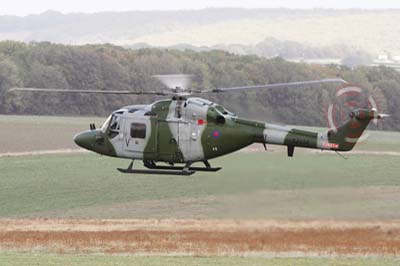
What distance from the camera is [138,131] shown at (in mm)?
35906

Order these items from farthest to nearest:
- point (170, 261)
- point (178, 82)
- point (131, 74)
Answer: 1. point (131, 74)
2. point (178, 82)
3. point (170, 261)

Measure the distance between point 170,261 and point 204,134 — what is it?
516cm

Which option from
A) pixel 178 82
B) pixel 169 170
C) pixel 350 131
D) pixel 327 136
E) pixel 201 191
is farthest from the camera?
pixel 201 191

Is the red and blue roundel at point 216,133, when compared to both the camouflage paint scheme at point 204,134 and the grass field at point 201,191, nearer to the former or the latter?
the camouflage paint scheme at point 204,134

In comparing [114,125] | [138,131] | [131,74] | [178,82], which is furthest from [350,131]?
[131,74]

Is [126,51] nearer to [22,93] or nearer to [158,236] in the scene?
[22,93]

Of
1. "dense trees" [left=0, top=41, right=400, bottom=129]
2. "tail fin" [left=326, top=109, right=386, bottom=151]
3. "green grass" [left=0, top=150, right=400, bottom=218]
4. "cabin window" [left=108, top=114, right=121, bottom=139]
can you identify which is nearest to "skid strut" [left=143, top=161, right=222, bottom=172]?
"cabin window" [left=108, top=114, right=121, bottom=139]

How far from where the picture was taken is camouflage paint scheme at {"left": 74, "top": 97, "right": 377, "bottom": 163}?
115ft

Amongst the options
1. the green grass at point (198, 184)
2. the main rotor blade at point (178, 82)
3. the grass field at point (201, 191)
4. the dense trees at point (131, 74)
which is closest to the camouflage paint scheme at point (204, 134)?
the main rotor blade at point (178, 82)

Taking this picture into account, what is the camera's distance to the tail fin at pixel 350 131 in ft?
112

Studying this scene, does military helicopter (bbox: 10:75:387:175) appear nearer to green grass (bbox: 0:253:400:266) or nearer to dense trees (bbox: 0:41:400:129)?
green grass (bbox: 0:253:400:266)

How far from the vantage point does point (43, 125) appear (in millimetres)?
86375

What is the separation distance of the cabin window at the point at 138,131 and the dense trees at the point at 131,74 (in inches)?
2126

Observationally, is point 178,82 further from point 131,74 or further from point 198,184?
point 131,74
